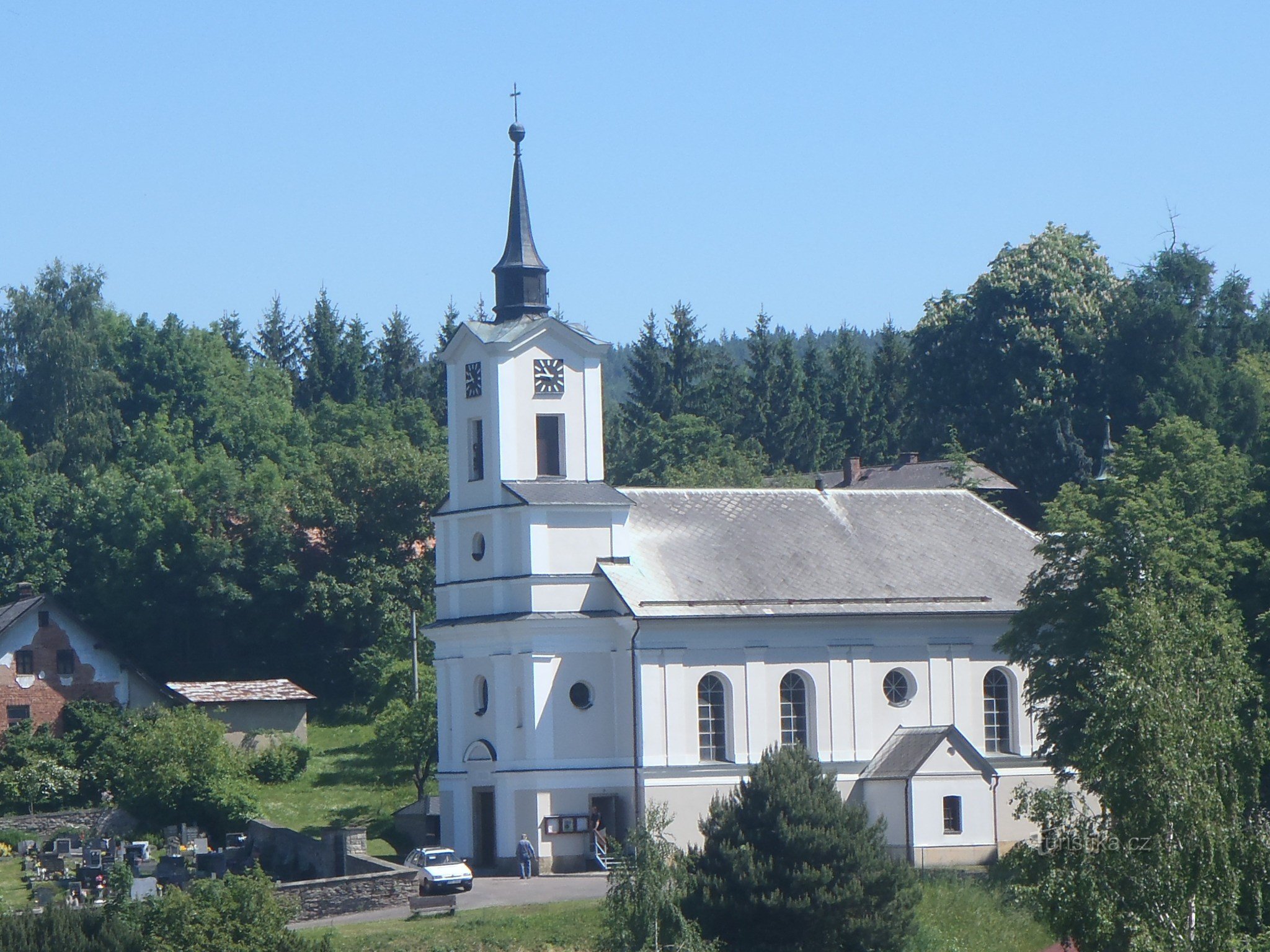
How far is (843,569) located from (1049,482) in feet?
107

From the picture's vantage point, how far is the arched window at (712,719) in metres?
49.1

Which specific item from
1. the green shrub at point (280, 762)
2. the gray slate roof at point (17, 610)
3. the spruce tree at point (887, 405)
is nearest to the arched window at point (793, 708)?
the green shrub at point (280, 762)

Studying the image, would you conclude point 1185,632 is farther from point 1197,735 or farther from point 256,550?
point 256,550

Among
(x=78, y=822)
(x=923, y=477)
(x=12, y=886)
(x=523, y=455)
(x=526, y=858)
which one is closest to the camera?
(x=12, y=886)

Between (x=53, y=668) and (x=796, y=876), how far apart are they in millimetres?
31770

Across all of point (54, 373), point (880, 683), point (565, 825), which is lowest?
point (565, 825)

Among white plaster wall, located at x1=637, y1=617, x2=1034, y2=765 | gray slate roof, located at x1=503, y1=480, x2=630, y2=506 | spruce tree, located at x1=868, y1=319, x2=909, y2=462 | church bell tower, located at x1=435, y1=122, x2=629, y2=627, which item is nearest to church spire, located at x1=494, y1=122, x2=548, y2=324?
church bell tower, located at x1=435, y1=122, x2=629, y2=627

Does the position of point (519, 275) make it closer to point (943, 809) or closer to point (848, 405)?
point (943, 809)

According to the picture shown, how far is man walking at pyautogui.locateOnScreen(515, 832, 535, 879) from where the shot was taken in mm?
46938

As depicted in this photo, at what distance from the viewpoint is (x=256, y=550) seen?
6962 cm

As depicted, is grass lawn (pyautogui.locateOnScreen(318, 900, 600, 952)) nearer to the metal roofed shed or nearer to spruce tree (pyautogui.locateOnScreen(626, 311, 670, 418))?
the metal roofed shed

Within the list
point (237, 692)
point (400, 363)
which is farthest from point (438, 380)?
point (237, 692)

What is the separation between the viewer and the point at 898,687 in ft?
168

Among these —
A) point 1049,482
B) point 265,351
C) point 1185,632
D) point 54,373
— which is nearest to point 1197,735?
point 1185,632
